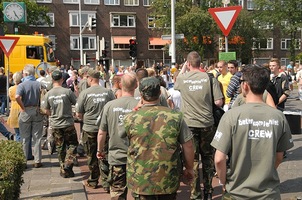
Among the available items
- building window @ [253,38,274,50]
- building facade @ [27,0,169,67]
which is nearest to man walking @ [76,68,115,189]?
building facade @ [27,0,169,67]

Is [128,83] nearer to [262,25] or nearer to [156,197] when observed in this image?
[156,197]

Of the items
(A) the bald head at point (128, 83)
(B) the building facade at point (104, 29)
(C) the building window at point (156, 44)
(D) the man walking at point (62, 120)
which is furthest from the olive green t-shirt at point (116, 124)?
(C) the building window at point (156, 44)

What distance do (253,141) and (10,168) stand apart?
296 centimetres

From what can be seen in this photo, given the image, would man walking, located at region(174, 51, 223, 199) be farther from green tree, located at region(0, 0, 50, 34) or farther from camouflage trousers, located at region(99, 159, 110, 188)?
green tree, located at region(0, 0, 50, 34)

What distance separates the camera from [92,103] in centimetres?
654

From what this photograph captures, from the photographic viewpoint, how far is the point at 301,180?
673cm

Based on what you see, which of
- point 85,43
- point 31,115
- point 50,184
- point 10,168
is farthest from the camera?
point 85,43

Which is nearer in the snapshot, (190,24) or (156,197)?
(156,197)

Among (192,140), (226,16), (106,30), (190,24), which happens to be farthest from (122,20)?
(192,140)

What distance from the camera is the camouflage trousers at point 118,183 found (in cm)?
483

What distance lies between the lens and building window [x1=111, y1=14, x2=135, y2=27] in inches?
1977

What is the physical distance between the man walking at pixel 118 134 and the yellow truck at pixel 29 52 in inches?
748

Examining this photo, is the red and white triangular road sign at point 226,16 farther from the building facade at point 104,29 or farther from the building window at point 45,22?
the building window at point 45,22

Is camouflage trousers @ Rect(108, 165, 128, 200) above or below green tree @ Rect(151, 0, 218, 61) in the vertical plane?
below
